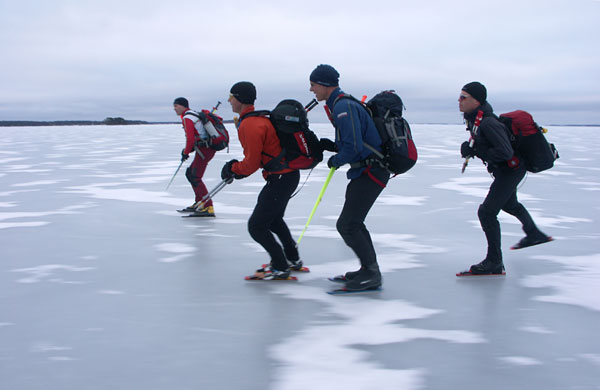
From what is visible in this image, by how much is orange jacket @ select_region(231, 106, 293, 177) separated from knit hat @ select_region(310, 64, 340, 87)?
0.49m

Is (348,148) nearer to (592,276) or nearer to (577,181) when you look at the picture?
(592,276)

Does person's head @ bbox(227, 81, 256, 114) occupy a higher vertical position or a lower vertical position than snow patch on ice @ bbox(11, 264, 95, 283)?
higher

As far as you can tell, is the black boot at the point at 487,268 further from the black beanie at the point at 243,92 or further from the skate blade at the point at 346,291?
the black beanie at the point at 243,92

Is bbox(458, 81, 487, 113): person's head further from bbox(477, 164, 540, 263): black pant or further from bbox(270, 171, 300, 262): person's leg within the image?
bbox(270, 171, 300, 262): person's leg

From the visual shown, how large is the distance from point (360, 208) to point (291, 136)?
767mm

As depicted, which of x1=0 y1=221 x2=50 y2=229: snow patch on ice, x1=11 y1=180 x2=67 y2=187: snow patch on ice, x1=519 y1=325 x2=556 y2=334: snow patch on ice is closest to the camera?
x1=519 y1=325 x2=556 y2=334: snow patch on ice

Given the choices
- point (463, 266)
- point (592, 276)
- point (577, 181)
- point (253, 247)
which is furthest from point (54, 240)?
point (577, 181)

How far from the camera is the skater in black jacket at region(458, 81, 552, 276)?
407 centimetres

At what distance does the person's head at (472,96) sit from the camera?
13.6 ft

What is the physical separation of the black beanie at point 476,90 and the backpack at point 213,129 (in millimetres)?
3884

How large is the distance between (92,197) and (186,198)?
154 cm

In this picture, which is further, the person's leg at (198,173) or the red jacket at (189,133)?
the person's leg at (198,173)

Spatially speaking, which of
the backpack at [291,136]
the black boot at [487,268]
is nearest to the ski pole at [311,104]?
the backpack at [291,136]

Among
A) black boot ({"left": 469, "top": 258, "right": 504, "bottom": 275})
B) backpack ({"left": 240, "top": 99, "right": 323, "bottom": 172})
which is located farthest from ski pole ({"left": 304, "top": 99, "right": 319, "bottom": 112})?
black boot ({"left": 469, "top": 258, "right": 504, "bottom": 275})
